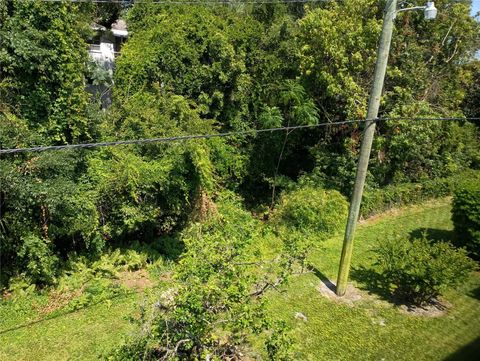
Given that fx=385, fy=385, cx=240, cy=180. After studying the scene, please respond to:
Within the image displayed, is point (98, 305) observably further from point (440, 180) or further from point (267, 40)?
point (440, 180)

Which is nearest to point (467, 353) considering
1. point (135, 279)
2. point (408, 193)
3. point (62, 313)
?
point (135, 279)

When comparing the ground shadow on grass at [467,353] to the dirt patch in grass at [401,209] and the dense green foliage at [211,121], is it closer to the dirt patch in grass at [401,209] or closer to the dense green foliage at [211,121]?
the dense green foliage at [211,121]

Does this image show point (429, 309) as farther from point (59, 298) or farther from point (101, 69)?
point (101, 69)

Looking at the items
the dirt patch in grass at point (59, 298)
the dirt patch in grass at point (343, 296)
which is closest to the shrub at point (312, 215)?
the dirt patch in grass at point (343, 296)

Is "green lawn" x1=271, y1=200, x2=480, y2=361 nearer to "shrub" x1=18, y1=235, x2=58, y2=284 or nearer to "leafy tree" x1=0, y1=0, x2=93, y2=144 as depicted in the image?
"shrub" x1=18, y1=235, x2=58, y2=284

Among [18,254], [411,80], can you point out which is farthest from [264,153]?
[18,254]

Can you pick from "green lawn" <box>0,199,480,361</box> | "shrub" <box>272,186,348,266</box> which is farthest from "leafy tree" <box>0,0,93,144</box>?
"shrub" <box>272,186,348,266</box>
